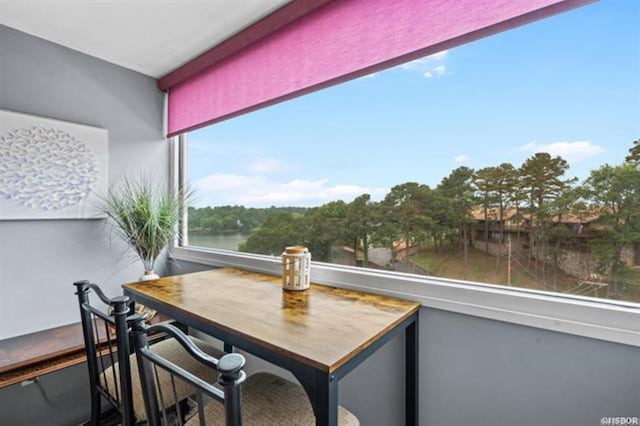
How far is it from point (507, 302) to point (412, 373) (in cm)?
47

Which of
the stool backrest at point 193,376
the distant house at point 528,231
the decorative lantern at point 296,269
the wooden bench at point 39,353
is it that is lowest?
the wooden bench at point 39,353

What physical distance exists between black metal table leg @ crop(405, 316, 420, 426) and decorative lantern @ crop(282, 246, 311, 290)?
0.51 m

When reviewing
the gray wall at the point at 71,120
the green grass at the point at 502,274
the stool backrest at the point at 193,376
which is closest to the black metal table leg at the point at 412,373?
the green grass at the point at 502,274

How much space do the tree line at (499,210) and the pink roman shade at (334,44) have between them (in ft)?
1.68

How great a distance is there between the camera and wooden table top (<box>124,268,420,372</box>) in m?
0.86

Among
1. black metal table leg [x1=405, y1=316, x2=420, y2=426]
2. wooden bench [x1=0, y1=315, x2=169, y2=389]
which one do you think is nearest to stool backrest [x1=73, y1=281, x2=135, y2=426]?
wooden bench [x1=0, y1=315, x2=169, y2=389]

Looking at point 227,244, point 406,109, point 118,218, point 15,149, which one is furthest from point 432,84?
point 15,149

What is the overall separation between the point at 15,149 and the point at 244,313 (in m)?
1.75

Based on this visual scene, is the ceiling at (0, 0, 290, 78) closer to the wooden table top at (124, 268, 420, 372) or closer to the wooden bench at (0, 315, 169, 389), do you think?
the wooden table top at (124, 268, 420, 372)

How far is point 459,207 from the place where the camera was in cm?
127

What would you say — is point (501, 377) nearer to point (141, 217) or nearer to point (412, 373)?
point (412, 373)

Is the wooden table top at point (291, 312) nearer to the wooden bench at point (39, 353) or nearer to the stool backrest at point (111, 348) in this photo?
the stool backrest at point (111, 348)

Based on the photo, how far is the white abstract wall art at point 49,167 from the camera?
1.71 meters

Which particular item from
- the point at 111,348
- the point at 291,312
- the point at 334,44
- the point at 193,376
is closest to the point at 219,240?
the point at 111,348
